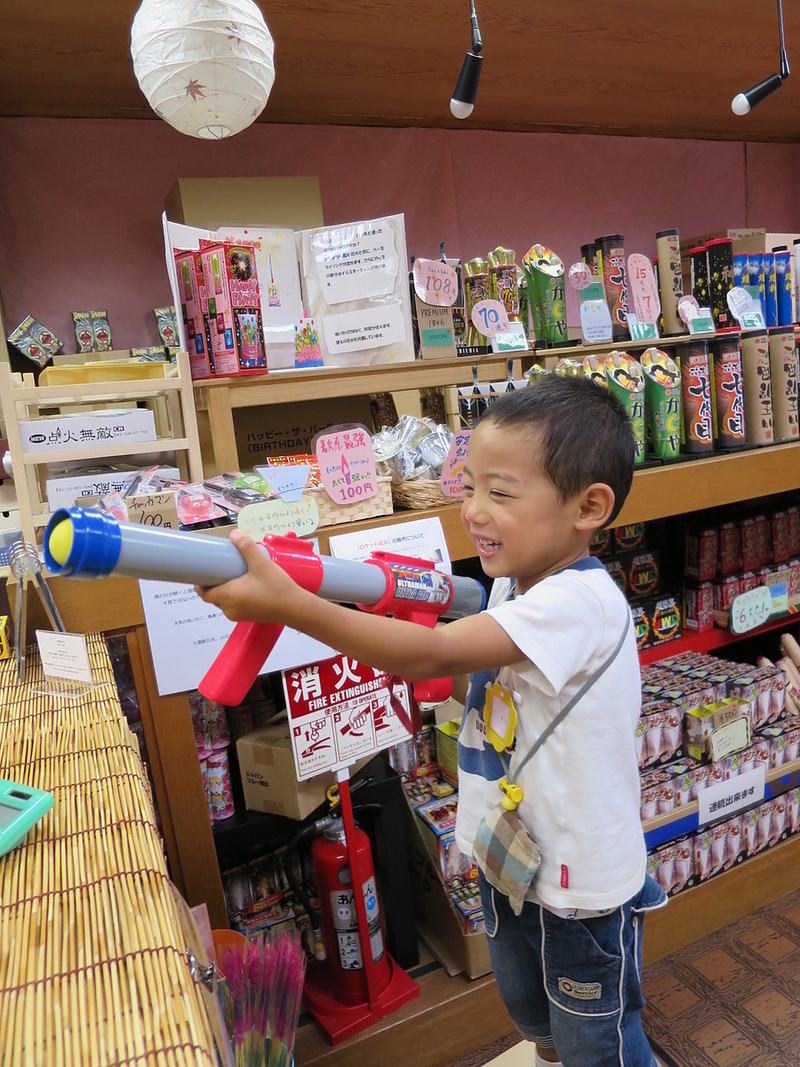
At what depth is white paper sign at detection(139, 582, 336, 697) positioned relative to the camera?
1.38m

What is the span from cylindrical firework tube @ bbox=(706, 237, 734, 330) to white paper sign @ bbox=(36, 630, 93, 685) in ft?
5.96

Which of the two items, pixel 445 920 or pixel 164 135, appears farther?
pixel 164 135

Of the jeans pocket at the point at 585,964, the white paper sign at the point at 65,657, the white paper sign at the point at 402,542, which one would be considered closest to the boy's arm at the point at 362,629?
the jeans pocket at the point at 585,964

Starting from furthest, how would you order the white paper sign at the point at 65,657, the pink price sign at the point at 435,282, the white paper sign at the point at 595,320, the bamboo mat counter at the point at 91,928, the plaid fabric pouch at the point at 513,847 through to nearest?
the white paper sign at the point at 595,320 → the pink price sign at the point at 435,282 → the white paper sign at the point at 65,657 → the plaid fabric pouch at the point at 513,847 → the bamboo mat counter at the point at 91,928

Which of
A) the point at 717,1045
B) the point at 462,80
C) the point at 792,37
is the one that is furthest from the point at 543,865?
the point at 792,37

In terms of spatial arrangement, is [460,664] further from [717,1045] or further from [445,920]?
[717,1045]

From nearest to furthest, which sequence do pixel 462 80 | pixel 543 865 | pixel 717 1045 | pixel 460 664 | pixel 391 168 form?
pixel 460 664
pixel 543 865
pixel 717 1045
pixel 462 80
pixel 391 168

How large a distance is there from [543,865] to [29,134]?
287cm

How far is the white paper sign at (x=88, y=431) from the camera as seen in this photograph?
4.44 feet

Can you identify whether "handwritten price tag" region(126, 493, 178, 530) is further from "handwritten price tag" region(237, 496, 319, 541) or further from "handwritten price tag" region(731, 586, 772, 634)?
"handwritten price tag" region(731, 586, 772, 634)

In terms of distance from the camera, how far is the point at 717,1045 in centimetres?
160

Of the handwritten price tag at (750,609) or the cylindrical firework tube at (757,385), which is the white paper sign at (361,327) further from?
the handwritten price tag at (750,609)

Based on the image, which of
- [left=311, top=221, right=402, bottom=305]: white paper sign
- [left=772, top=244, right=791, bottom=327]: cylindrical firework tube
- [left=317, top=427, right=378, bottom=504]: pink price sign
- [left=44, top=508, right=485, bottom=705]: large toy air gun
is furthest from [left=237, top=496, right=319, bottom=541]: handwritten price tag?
[left=772, top=244, right=791, bottom=327]: cylindrical firework tube

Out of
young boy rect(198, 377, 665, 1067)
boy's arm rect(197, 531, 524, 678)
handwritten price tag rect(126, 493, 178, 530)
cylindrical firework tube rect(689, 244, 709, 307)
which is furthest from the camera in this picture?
cylindrical firework tube rect(689, 244, 709, 307)
